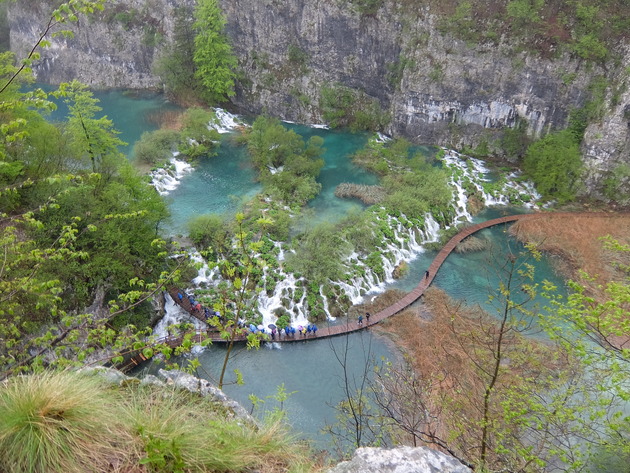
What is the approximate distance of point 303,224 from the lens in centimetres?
2702

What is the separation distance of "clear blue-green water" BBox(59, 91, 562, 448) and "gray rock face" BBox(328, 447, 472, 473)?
5030 millimetres

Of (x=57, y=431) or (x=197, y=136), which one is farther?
(x=197, y=136)

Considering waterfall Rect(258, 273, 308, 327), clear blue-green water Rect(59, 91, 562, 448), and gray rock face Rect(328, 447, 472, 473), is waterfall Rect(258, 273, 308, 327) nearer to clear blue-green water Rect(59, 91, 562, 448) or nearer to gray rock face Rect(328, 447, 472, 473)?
clear blue-green water Rect(59, 91, 562, 448)

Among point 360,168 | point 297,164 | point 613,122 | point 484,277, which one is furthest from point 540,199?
point 297,164

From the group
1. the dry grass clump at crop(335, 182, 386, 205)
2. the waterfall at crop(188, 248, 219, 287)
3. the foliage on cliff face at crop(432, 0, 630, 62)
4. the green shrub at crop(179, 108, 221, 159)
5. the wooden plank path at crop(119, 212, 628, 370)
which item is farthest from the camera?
the green shrub at crop(179, 108, 221, 159)

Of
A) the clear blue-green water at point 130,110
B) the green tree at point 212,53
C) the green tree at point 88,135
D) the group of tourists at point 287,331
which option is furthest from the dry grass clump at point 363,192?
the green tree at point 212,53

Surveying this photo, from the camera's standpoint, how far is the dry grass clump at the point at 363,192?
29.9 m

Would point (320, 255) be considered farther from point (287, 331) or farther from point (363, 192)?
point (363, 192)

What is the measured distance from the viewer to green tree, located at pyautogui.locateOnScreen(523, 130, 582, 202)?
→ 29.7m

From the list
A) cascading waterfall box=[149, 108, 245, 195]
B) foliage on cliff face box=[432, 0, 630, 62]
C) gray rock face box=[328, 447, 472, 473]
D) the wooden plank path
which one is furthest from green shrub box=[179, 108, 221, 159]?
gray rock face box=[328, 447, 472, 473]

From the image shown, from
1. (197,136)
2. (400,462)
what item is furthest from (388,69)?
(400,462)

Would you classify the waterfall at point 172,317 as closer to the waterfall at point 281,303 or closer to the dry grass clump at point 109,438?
the waterfall at point 281,303

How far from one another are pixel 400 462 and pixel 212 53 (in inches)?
1709

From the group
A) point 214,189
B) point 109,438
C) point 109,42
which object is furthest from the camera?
point 109,42
